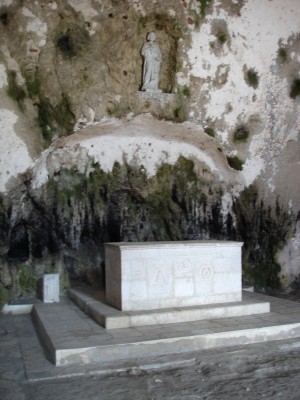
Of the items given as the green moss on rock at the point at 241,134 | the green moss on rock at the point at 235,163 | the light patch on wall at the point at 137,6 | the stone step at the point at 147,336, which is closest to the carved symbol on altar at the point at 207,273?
the stone step at the point at 147,336

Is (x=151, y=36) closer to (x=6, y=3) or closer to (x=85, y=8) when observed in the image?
(x=85, y=8)

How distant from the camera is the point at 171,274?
5.98 m

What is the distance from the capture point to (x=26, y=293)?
325 inches

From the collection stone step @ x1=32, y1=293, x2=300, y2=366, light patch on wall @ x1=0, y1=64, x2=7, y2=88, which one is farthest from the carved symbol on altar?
light patch on wall @ x1=0, y1=64, x2=7, y2=88

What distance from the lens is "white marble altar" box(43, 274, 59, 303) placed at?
25.0 feet

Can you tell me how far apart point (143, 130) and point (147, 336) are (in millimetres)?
4759

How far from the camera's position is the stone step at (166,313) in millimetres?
5504

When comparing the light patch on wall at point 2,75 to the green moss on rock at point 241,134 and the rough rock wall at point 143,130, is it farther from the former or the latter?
the green moss on rock at point 241,134

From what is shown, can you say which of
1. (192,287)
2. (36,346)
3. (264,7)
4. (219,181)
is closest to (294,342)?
(192,287)

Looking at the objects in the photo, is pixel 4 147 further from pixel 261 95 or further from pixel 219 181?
pixel 261 95

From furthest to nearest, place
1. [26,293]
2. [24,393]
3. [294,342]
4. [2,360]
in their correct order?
[26,293] < [294,342] < [2,360] < [24,393]

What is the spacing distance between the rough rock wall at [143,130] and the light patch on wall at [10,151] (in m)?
0.02

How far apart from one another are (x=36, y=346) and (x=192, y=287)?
2.24m

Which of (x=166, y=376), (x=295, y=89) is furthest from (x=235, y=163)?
(x=166, y=376)
